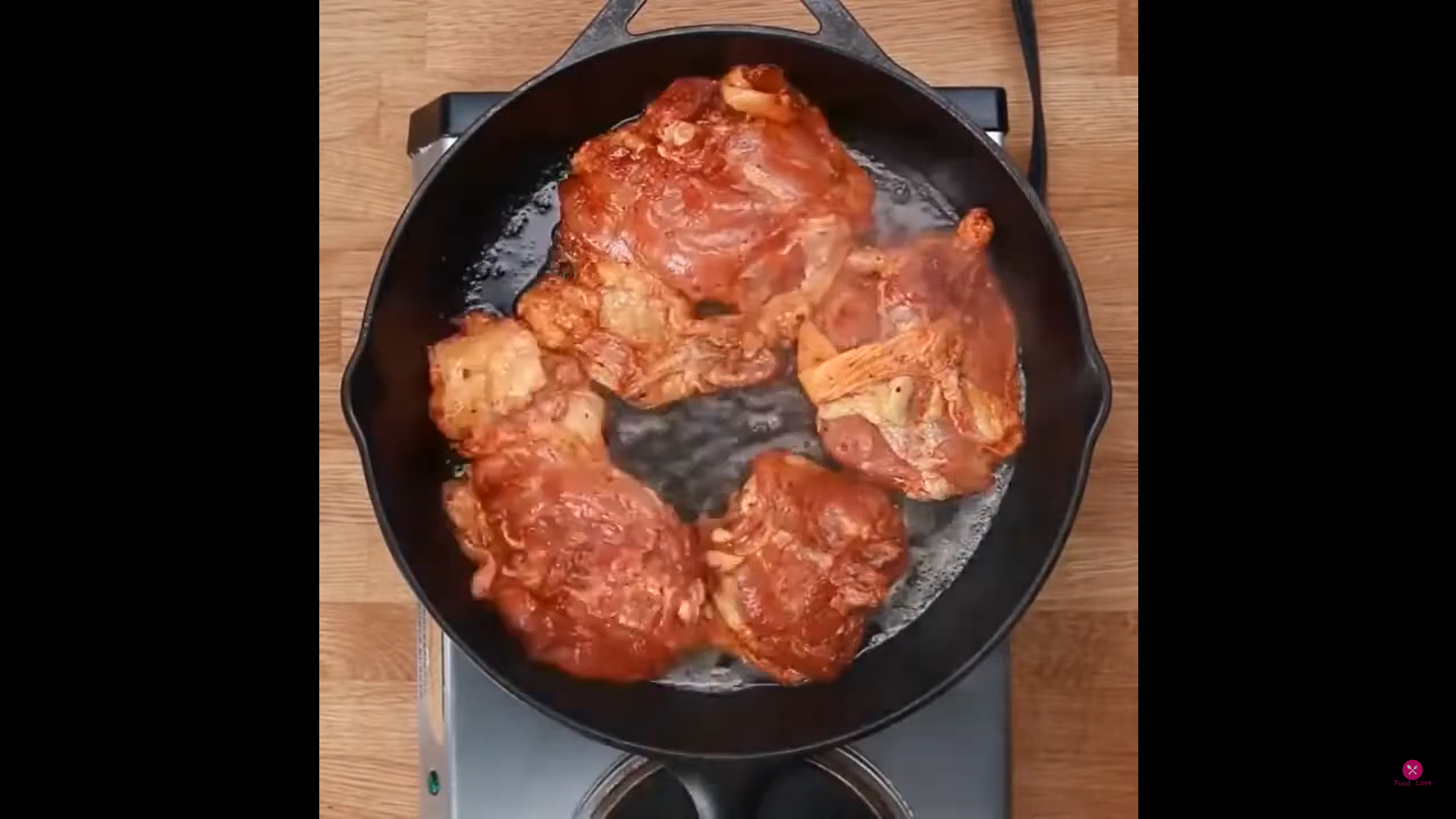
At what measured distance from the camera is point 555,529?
1044mm

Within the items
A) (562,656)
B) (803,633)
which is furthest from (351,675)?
(803,633)

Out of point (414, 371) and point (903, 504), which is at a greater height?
point (414, 371)

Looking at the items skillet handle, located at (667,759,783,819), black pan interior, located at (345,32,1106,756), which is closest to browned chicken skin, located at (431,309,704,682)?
black pan interior, located at (345,32,1106,756)

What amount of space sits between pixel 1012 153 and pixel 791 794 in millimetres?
670

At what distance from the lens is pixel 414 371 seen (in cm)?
108

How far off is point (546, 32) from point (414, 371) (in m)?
0.40

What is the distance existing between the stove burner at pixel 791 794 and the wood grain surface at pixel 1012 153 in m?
0.21

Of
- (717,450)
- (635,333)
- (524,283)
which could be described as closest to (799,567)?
(717,450)

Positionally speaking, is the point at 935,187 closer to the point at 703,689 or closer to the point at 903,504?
the point at 903,504

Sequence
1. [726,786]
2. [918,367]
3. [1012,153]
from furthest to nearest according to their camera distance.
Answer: [1012,153]
[918,367]
[726,786]

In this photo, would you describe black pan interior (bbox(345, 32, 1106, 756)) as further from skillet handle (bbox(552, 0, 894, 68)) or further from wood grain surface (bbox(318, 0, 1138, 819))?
wood grain surface (bbox(318, 0, 1138, 819))

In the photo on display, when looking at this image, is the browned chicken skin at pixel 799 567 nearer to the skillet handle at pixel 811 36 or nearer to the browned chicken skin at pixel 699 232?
the browned chicken skin at pixel 699 232

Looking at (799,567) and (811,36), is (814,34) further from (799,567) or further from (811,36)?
(799,567)

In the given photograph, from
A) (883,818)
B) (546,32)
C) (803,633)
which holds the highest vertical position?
(546,32)
